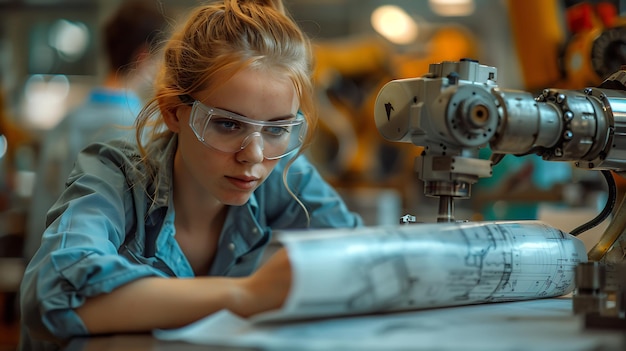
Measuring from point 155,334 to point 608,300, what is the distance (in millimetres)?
625

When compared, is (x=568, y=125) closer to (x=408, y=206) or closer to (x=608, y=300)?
(x=608, y=300)

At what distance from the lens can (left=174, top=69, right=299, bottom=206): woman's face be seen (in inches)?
55.9

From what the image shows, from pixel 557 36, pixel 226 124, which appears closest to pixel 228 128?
pixel 226 124

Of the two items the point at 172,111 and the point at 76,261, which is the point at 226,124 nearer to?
the point at 172,111

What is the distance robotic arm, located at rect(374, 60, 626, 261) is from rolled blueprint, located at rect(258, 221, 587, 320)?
0.10 metres

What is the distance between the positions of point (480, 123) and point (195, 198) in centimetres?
72

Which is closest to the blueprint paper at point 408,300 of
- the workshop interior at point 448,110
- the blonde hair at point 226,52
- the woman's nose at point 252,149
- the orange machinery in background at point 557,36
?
the workshop interior at point 448,110

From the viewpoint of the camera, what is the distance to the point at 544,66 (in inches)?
105

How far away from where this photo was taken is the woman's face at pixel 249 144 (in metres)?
1.42

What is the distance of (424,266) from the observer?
107 centimetres

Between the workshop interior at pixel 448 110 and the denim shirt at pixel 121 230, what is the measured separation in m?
0.29

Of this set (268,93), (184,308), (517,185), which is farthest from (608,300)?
(517,185)

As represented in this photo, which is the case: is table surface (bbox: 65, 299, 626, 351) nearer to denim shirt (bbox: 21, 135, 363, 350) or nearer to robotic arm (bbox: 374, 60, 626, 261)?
denim shirt (bbox: 21, 135, 363, 350)

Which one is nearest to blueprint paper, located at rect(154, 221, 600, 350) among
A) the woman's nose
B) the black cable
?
the black cable
